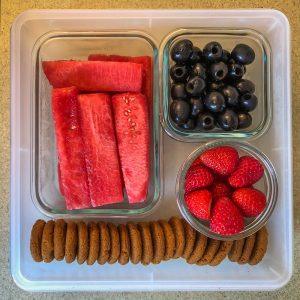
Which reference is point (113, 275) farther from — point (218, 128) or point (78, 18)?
point (78, 18)

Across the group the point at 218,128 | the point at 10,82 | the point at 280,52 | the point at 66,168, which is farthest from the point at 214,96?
the point at 10,82

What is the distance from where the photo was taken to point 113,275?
0.92 metres

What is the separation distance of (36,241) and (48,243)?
3 cm

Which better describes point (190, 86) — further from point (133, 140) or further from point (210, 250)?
point (210, 250)

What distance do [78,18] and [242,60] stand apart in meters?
0.36

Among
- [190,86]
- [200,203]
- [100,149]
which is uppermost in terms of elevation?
[190,86]

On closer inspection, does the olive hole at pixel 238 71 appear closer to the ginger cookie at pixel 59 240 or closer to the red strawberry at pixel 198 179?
the red strawberry at pixel 198 179

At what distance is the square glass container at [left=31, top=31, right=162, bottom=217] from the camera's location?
34.7 inches

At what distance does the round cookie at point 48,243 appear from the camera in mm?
828

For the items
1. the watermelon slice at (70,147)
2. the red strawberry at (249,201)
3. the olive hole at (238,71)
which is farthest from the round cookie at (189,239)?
the olive hole at (238,71)

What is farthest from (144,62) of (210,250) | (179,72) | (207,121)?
(210,250)

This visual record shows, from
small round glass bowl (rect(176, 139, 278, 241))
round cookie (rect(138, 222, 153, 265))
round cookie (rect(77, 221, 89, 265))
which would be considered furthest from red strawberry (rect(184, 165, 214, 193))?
round cookie (rect(77, 221, 89, 265))

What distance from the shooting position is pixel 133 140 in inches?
33.2

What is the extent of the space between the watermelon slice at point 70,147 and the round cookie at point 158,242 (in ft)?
0.49
